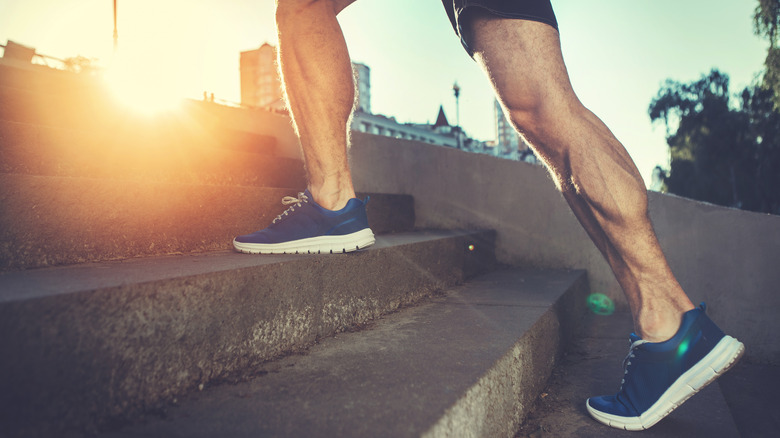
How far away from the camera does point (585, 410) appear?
1.41 meters

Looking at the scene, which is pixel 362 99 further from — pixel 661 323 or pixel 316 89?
pixel 661 323

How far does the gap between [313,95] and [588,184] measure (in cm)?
103

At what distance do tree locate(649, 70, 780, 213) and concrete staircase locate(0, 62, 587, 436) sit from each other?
88.8 ft

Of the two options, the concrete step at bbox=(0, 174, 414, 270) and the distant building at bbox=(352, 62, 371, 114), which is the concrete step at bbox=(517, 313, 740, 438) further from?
the distant building at bbox=(352, 62, 371, 114)

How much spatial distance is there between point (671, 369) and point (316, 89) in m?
1.46

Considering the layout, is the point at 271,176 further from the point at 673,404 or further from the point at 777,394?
the point at 777,394

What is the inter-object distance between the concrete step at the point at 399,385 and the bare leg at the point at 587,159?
0.37 metres

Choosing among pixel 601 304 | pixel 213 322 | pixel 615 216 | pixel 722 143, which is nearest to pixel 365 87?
pixel 722 143

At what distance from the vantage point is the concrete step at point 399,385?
82 centimetres

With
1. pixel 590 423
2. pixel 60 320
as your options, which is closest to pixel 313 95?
pixel 60 320

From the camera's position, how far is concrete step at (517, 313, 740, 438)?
1274 mm

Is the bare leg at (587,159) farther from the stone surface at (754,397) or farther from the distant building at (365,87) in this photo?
the distant building at (365,87)

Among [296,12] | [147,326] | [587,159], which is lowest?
Answer: [147,326]

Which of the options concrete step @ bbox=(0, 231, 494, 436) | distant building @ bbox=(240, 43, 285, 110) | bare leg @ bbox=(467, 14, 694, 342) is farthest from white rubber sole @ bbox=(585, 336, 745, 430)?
distant building @ bbox=(240, 43, 285, 110)
